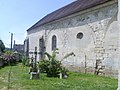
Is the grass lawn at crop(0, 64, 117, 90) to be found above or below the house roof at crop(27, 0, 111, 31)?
below

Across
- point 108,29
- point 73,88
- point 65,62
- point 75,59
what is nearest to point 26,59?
point 65,62

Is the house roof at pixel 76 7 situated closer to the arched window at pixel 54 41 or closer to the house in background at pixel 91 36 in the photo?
the house in background at pixel 91 36

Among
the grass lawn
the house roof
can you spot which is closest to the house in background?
the house roof

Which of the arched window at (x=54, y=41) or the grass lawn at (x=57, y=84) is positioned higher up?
the arched window at (x=54, y=41)

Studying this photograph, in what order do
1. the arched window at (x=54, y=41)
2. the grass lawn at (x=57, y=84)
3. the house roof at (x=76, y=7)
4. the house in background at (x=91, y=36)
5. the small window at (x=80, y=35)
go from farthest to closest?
1. the arched window at (x=54, y=41)
2. the small window at (x=80, y=35)
3. the house roof at (x=76, y=7)
4. the house in background at (x=91, y=36)
5. the grass lawn at (x=57, y=84)

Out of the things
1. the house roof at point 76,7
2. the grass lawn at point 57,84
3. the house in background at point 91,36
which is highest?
the house roof at point 76,7

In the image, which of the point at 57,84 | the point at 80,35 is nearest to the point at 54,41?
the point at 80,35

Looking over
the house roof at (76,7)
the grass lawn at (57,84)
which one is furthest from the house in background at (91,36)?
the grass lawn at (57,84)

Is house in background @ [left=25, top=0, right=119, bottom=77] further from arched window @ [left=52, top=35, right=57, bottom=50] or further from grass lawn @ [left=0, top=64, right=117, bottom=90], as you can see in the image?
grass lawn @ [left=0, top=64, right=117, bottom=90]

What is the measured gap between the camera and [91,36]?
52.7 ft

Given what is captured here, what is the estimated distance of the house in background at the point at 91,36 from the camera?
45.2ft

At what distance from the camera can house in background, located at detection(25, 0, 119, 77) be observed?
1377cm

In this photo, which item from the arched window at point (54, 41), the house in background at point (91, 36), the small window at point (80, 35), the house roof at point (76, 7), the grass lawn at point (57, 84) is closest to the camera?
the grass lawn at point (57, 84)

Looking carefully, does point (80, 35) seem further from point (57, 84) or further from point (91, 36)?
point (57, 84)
